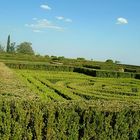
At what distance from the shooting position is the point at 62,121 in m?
9.01

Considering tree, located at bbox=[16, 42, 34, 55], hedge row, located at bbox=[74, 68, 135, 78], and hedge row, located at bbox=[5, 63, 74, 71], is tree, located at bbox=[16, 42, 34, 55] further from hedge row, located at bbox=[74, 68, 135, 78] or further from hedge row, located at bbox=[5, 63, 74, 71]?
hedge row, located at bbox=[74, 68, 135, 78]

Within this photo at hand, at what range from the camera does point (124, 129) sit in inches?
382

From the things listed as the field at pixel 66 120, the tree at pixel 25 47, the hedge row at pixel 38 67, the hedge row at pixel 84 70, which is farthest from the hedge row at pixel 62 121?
the tree at pixel 25 47

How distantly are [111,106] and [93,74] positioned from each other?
75.2ft

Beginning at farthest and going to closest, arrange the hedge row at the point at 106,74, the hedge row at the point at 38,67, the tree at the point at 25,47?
the tree at the point at 25,47 → the hedge row at the point at 38,67 → the hedge row at the point at 106,74

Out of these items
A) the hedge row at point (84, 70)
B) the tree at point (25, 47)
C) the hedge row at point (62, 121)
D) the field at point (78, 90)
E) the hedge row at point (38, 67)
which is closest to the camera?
the hedge row at point (62, 121)

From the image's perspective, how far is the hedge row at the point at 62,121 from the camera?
872 centimetres

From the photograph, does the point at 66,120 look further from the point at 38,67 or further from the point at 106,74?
the point at 38,67

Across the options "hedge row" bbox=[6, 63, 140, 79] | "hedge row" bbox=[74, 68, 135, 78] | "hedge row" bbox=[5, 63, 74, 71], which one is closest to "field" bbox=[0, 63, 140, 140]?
"hedge row" bbox=[74, 68, 135, 78]

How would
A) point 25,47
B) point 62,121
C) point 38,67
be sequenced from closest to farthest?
point 62,121 < point 38,67 < point 25,47

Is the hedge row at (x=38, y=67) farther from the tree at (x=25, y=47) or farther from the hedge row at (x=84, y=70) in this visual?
the tree at (x=25, y=47)

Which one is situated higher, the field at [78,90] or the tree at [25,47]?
the tree at [25,47]

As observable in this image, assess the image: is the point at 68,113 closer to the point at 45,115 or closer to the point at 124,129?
the point at 45,115

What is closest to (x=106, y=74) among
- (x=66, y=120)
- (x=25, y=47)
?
(x=66, y=120)
